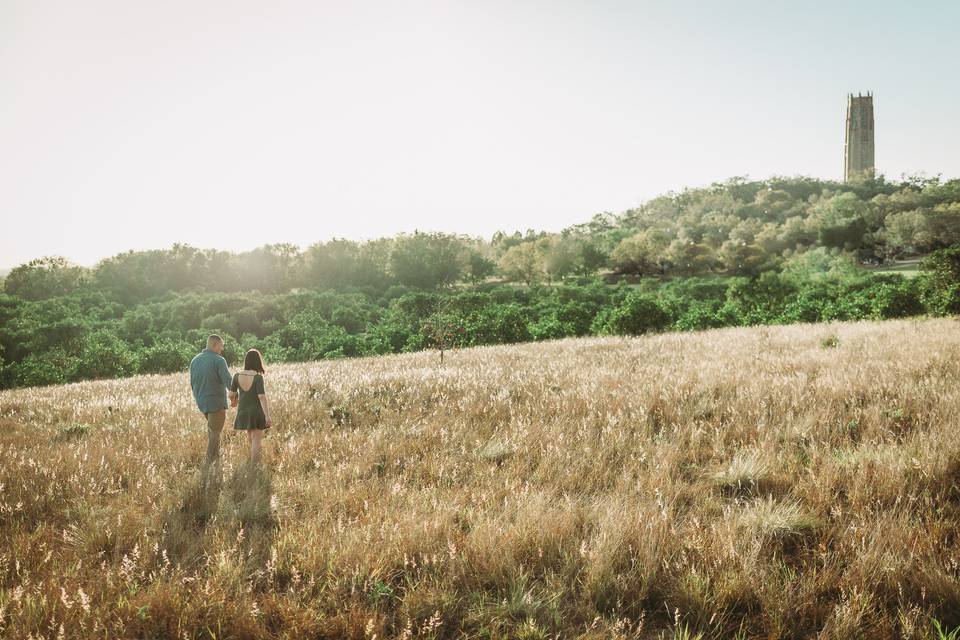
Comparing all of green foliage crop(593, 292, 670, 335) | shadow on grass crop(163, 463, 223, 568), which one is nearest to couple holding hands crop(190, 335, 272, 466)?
shadow on grass crop(163, 463, 223, 568)

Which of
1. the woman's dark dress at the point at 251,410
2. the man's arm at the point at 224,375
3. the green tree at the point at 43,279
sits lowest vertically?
the woman's dark dress at the point at 251,410

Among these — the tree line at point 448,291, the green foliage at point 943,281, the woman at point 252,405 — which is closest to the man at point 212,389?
the woman at point 252,405

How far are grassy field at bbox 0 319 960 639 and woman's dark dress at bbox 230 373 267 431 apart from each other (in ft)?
1.62

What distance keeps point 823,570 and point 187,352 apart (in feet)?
97.2

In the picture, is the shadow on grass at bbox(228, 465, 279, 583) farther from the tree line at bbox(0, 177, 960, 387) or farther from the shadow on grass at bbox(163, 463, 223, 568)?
the tree line at bbox(0, 177, 960, 387)

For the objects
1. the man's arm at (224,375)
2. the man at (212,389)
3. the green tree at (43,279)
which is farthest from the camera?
the green tree at (43,279)

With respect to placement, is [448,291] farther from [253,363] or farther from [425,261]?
[253,363]

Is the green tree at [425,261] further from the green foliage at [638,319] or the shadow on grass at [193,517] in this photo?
the shadow on grass at [193,517]

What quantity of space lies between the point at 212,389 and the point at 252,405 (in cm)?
76

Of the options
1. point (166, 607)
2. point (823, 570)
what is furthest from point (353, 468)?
point (823, 570)

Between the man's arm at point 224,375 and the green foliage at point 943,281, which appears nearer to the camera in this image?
the man's arm at point 224,375

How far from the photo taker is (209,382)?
5602 mm

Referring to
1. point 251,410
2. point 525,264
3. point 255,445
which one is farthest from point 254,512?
point 525,264

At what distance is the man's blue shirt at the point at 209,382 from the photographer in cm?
555
